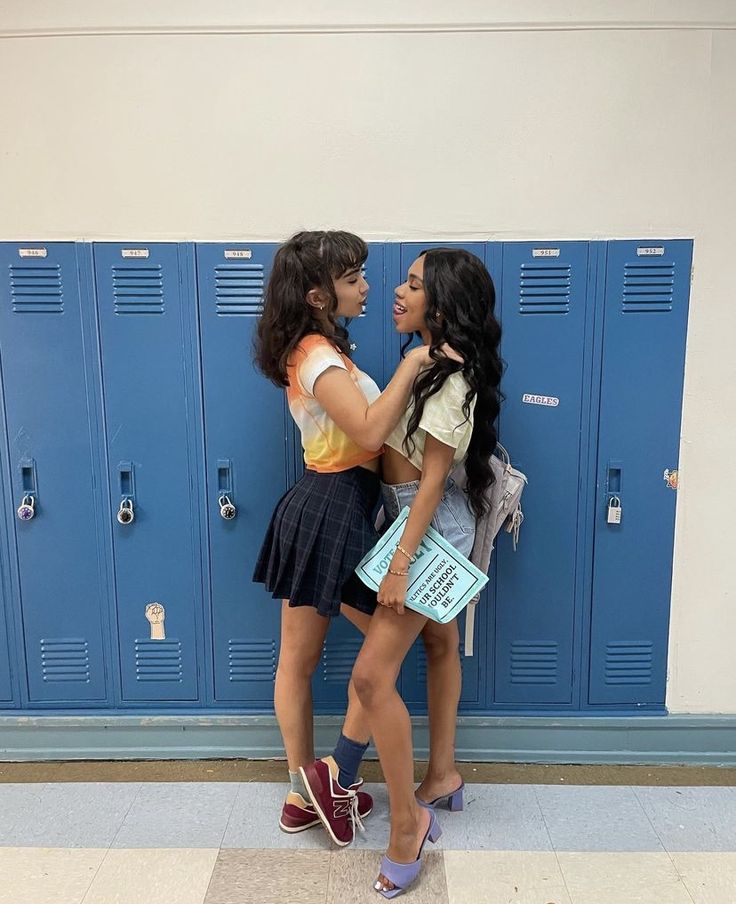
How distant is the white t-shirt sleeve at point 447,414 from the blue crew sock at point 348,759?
96 cm

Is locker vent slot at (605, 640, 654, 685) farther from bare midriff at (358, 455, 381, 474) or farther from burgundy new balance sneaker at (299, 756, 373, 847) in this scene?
bare midriff at (358, 455, 381, 474)

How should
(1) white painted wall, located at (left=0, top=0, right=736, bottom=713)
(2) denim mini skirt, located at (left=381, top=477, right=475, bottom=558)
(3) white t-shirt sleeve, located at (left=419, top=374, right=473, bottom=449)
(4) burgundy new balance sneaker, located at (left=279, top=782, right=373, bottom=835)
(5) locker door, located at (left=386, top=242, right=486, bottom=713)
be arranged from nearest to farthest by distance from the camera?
(3) white t-shirt sleeve, located at (left=419, top=374, right=473, bottom=449), (2) denim mini skirt, located at (left=381, top=477, right=475, bottom=558), (4) burgundy new balance sneaker, located at (left=279, top=782, right=373, bottom=835), (1) white painted wall, located at (left=0, top=0, right=736, bottom=713), (5) locker door, located at (left=386, top=242, right=486, bottom=713)

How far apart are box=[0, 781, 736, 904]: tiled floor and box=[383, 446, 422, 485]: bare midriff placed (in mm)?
1119

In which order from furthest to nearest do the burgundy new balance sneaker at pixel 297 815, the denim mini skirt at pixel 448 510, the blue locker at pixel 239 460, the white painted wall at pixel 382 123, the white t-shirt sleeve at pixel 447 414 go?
1. the blue locker at pixel 239 460
2. the white painted wall at pixel 382 123
3. the burgundy new balance sneaker at pixel 297 815
4. the denim mini skirt at pixel 448 510
5. the white t-shirt sleeve at pixel 447 414

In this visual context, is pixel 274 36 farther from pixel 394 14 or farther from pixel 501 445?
pixel 501 445

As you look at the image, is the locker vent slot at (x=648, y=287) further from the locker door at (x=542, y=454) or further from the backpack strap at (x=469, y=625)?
the backpack strap at (x=469, y=625)

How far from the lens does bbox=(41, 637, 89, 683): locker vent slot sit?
8.19 ft

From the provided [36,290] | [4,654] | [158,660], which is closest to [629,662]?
[158,660]

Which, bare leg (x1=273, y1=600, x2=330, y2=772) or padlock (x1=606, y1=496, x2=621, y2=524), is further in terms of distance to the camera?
padlock (x1=606, y1=496, x2=621, y2=524)

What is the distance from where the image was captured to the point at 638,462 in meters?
2.38

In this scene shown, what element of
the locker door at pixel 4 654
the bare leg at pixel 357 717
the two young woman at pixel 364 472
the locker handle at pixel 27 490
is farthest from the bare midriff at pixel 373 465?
the locker door at pixel 4 654

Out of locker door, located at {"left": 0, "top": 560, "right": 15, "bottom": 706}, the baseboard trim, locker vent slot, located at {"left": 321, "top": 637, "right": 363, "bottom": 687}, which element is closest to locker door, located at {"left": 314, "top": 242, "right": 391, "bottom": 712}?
locker vent slot, located at {"left": 321, "top": 637, "right": 363, "bottom": 687}

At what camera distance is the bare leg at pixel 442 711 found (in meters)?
2.17

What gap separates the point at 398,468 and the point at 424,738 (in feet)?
3.75
